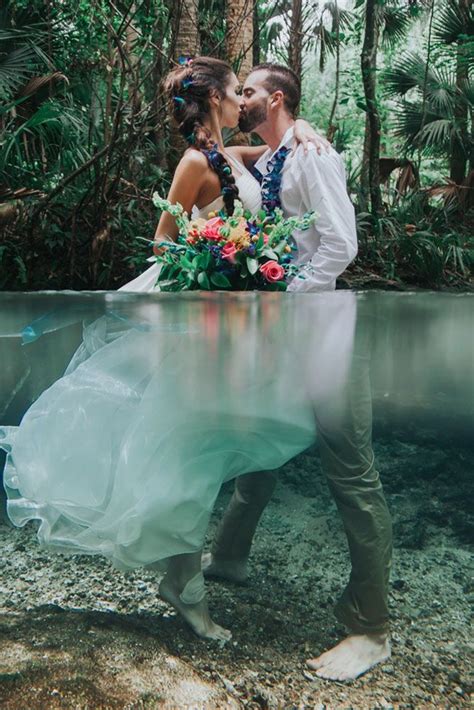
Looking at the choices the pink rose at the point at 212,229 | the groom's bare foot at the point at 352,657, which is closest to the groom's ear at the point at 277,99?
the pink rose at the point at 212,229

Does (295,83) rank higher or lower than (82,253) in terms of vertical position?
higher

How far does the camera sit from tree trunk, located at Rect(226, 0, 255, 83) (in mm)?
6836

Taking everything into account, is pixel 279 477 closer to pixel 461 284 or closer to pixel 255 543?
pixel 255 543

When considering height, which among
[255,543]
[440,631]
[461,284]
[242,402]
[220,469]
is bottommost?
[461,284]

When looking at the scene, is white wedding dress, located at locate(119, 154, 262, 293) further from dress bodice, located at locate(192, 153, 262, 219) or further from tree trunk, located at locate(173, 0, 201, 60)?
tree trunk, located at locate(173, 0, 201, 60)

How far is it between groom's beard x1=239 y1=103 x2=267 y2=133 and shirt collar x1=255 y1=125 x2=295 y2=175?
0.42 ft

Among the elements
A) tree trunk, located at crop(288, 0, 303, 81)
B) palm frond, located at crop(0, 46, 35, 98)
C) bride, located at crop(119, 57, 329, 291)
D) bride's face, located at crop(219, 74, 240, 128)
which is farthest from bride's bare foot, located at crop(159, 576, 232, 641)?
tree trunk, located at crop(288, 0, 303, 81)

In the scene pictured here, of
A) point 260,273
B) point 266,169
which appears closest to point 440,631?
point 260,273

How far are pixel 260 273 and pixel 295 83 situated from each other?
1.07 metres

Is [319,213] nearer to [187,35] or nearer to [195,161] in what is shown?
[195,161]

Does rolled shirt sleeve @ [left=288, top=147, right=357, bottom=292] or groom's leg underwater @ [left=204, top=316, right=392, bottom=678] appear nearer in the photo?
groom's leg underwater @ [left=204, top=316, right=392, bottom=678]

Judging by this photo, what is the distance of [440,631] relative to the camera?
123 centimetres

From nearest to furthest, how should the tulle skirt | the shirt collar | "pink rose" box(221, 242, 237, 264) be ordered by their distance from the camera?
1. the tulle skirt
2. "pink rose" box(221, 242, 237, 264)
3. the shirt collar

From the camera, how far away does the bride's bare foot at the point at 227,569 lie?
1275 mm
